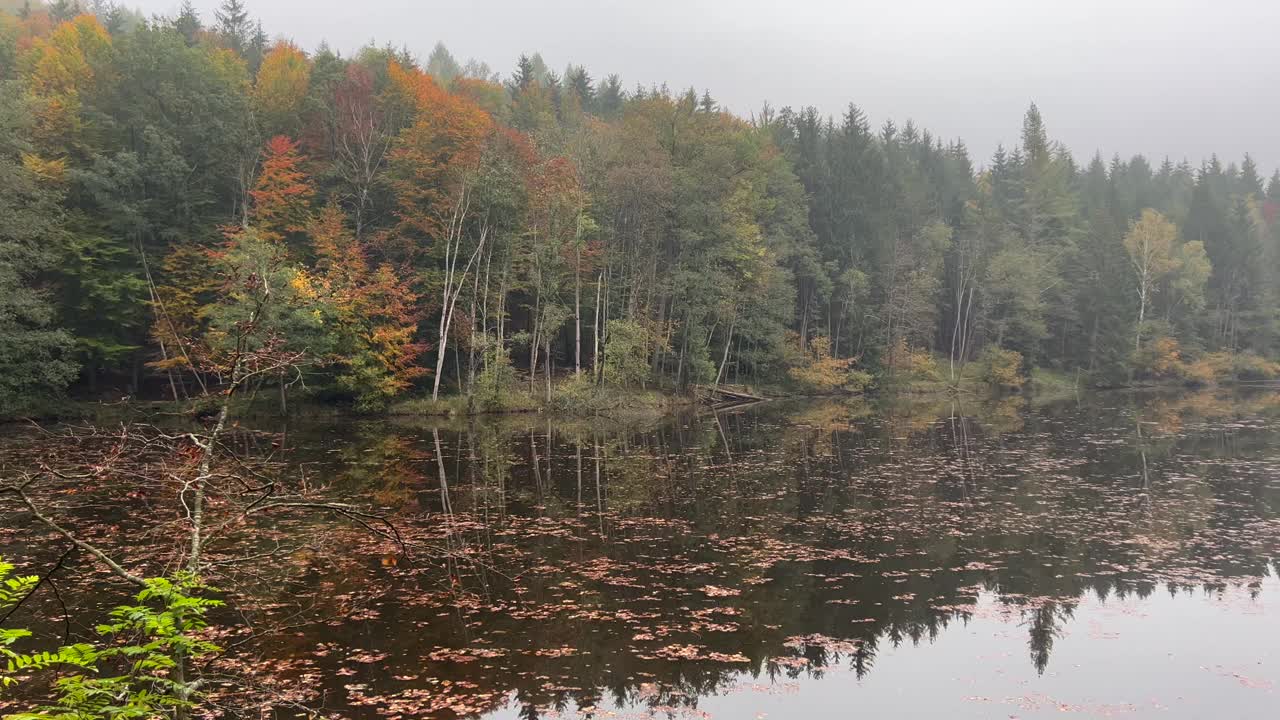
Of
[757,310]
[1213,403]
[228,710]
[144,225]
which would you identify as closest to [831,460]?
[228,710]

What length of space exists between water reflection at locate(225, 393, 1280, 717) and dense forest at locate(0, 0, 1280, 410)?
10.7 meters

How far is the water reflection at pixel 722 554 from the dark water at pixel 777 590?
0.21 feet

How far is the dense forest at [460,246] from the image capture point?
117 feet

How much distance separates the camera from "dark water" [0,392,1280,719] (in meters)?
8.84

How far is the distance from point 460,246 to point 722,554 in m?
31.3

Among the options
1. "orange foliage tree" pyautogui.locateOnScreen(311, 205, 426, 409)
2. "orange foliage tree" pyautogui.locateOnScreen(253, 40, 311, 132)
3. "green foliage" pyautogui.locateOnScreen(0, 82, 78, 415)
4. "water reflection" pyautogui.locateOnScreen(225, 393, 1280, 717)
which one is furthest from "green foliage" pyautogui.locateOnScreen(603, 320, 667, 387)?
"green foliage" pyautogui.locateOnScreen(0, 82, 78, 415)

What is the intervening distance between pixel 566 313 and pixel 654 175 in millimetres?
9636

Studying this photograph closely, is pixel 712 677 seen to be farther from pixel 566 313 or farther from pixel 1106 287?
pixel 1106 287

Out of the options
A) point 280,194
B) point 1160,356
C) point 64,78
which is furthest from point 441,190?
point 1160,356

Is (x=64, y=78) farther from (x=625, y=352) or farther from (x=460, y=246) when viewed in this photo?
(x=625, y=352)

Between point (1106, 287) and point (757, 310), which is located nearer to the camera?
point (757, 310)

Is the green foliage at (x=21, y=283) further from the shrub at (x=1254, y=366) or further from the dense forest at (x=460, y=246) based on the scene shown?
the shrub at (x=1254, y=366)

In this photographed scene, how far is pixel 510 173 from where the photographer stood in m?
39.5

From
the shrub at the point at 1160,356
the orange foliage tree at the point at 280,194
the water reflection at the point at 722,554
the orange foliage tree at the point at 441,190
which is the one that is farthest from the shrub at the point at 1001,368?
the orange foliage tree at the point at 280,194
